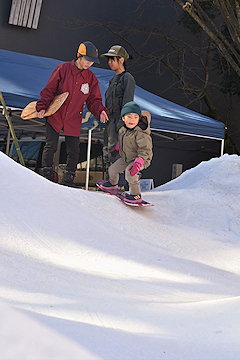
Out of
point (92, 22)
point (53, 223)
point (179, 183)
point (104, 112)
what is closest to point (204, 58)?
point (92, 22)

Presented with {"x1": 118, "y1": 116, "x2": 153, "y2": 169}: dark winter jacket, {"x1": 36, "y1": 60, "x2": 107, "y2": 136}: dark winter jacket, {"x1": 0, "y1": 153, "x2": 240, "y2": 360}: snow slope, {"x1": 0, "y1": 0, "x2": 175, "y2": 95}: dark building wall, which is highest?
{"x1": 0, "y1": 0, "x2": 175, "y2": 95}: dark building wall

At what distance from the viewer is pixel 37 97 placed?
5277mm

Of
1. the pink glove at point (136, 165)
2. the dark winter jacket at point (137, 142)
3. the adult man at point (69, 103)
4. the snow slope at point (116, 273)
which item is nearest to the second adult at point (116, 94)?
the adult man at point (69, 103)

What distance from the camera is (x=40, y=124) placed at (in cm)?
644

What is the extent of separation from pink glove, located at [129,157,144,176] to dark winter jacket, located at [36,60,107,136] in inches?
29.8

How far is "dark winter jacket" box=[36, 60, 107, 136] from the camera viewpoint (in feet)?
11.6

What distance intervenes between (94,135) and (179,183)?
3272 mm

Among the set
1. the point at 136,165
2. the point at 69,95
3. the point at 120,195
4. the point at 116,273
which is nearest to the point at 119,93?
the point at 69,95

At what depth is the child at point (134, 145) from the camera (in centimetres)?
323

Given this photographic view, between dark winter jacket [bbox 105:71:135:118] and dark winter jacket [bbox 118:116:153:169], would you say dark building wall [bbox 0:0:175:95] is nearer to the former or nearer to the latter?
dark winter jacket [bbox 105:71:135:118]

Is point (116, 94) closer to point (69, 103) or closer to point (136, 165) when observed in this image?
point (69, 103)

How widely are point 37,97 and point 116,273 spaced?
153 inches

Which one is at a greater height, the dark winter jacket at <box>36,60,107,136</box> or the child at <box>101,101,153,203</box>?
the dark winter jacket at <box>36,60,107,136</box>

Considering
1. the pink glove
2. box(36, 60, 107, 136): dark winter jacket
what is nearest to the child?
the pink glove
